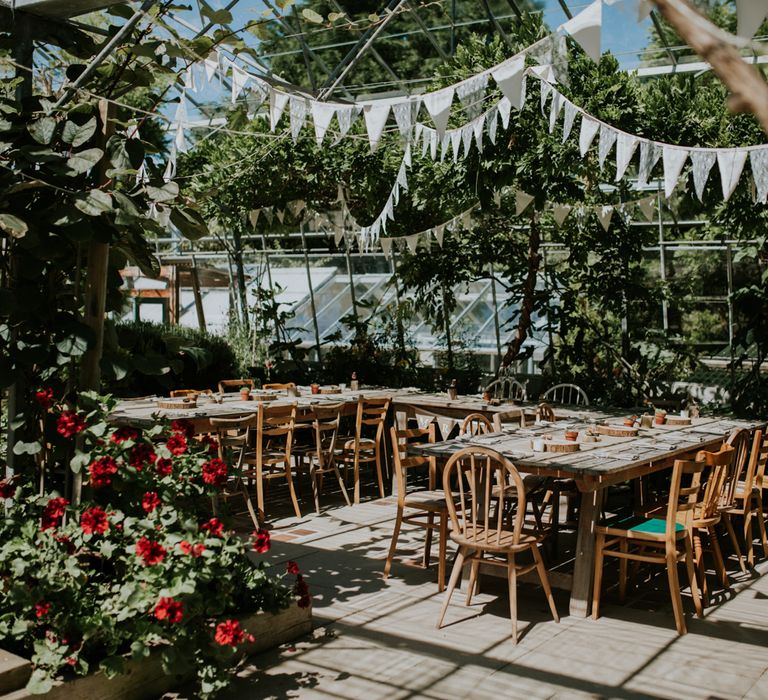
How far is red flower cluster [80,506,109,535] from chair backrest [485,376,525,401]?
4992 millimetres

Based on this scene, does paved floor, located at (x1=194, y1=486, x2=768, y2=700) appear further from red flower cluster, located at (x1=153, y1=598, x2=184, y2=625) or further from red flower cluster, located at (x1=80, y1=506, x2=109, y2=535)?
red flower cluster, located at (x1=80, y1=506, x2=109, y2=535)

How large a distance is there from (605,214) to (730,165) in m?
2.87

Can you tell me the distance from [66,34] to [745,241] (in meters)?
6.06

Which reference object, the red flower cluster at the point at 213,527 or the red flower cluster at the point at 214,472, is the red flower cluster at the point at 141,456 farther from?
the red flower cluster at the point at 213,527

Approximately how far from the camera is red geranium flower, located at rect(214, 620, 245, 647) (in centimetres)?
325

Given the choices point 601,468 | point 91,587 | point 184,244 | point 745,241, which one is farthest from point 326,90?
point 184,244

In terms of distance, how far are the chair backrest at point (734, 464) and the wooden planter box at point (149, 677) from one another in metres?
2.73

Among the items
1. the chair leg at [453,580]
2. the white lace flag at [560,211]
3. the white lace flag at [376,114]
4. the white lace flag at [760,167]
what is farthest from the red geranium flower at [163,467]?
the white lace flag at [560,211]

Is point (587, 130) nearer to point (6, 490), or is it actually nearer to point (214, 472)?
point (214, 472)

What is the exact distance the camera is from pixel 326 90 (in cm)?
524

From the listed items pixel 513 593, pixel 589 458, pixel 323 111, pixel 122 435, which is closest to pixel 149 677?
pixel 122 435

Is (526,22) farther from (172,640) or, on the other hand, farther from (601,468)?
(172,640)

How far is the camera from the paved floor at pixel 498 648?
3611 millimetres

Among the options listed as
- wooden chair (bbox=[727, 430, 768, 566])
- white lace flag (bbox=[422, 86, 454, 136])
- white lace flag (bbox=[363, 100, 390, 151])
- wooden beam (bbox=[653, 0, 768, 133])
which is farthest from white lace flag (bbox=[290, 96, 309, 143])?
wooden beam (bbox=[653, 0, 768, 133])
